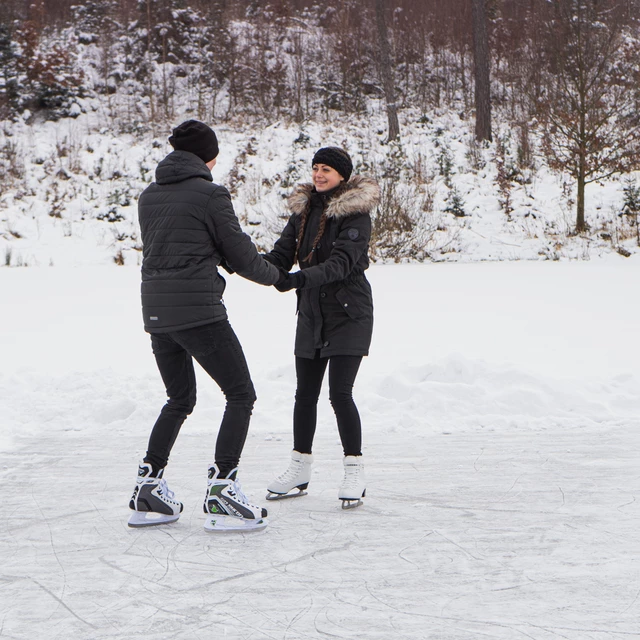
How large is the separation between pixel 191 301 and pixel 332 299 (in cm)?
83

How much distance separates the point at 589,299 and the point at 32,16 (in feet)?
63.9

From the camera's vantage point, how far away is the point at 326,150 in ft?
12.9

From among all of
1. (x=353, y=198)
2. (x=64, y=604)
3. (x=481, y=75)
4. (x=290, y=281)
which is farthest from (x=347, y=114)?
(x=64, y=604)

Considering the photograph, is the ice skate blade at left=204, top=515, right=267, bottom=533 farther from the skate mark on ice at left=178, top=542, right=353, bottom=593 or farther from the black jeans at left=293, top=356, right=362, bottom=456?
the black jeans at left=293, top=356, right=362, bottom=456

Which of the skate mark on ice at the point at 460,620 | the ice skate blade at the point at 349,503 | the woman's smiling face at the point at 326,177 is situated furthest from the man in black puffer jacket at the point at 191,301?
the skate mark on ice at the point at 460,620

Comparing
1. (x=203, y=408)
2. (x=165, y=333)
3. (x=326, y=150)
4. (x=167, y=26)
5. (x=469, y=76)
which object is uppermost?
(x=167, y=26)

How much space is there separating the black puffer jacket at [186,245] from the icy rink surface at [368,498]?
3.23 ft

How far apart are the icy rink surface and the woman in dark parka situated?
230 mm

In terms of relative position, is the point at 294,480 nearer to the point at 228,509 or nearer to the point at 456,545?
the point at 228,509

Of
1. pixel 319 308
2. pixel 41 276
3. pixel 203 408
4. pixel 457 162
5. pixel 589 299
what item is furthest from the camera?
pixel 457 162

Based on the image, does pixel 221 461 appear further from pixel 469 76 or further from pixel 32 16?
pixel 32 16

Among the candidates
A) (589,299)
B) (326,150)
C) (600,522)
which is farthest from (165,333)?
(589,299)

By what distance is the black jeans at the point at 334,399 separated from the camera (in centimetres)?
385

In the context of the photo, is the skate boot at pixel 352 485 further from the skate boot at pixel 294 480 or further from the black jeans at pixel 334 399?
the skate boot at pixel 294 480
